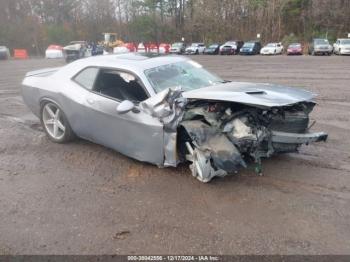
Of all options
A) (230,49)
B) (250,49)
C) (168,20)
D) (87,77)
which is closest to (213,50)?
(230,49)

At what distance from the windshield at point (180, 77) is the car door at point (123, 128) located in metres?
0.31

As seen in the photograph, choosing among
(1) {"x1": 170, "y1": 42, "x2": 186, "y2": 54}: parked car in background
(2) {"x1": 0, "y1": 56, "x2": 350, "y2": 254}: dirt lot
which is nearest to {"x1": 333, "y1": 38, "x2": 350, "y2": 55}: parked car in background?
(1) {"x1": 170, "y1": 42, "x2": 186, "y2": 54}: parked car in background

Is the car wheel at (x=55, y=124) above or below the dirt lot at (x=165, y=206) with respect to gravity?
above

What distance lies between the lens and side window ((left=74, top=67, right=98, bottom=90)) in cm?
571

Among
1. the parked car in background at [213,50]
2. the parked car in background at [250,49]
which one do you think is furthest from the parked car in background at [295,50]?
the parked car in background at [213,50]

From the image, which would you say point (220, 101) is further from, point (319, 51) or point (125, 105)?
point (319, 51)

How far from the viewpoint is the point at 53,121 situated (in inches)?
251

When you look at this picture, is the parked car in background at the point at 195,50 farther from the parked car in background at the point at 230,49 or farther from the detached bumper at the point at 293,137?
the detached bumper at the point at 293,137

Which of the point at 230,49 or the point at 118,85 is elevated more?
the point at 118,85

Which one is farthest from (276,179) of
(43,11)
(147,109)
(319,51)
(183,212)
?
(43,11)

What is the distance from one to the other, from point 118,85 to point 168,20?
5986 centimetres

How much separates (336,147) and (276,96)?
79.8 inches

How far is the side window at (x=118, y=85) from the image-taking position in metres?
5.41

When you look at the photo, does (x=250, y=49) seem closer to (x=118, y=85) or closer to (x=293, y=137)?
(x=118, y=85)
